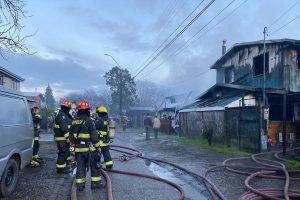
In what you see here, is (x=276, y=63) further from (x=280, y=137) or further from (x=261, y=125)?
(x=261, y=125)

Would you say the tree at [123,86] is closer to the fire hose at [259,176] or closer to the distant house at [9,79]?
the distant house at [9,79]

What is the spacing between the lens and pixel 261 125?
13750 mm

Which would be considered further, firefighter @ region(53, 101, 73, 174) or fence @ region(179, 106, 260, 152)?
fence @ region(179, 106, 260, 152)

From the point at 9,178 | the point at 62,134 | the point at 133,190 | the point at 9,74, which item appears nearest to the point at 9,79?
the point at 9,74

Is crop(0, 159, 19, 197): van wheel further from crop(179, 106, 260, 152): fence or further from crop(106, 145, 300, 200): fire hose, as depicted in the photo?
crop(179, 106, 260, 152): fence

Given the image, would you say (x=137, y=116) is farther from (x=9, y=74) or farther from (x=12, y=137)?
(x=12, y=137)

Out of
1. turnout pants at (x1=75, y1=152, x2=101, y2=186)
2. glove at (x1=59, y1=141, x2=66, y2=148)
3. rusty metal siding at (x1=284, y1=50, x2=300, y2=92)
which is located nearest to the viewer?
turnout pants at (x1=75, y1=152, x2=101, y2=186)

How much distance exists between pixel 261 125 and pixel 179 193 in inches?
306

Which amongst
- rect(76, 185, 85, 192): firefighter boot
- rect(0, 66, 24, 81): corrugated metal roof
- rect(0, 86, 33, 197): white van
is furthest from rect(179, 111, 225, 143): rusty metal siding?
rect(0, 66, 24, 81): corrugated metal roof

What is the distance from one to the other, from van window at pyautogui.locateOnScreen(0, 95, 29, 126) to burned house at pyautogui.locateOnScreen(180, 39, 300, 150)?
9.48 metres

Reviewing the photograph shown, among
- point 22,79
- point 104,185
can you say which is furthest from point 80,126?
point 22,79

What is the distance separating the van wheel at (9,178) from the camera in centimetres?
632

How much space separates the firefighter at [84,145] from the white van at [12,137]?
1.13 metres

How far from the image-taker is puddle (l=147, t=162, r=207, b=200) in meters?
7.19
